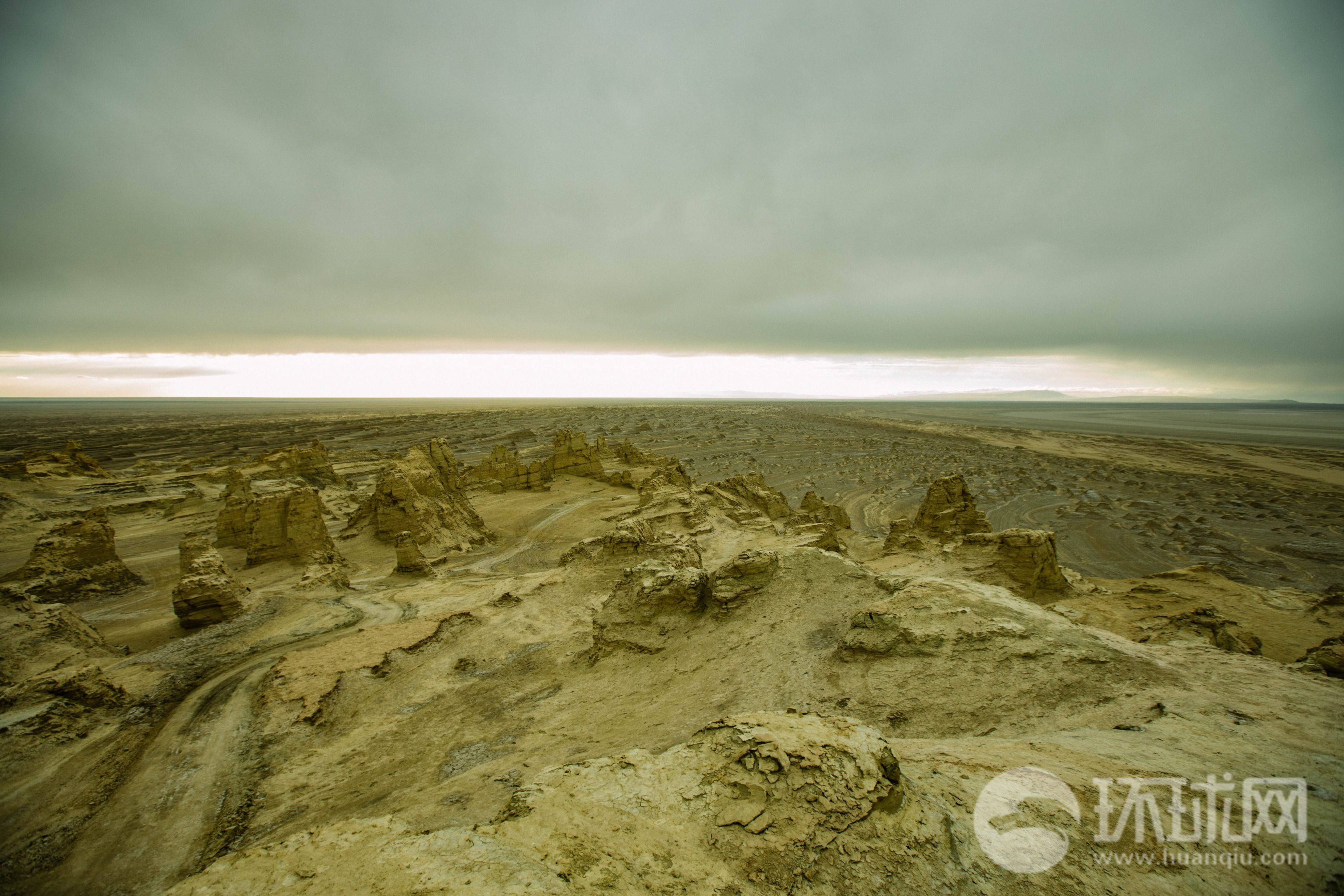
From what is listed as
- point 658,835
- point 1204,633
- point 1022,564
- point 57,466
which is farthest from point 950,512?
point 57,466

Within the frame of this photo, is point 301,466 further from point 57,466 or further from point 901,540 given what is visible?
point 901,540

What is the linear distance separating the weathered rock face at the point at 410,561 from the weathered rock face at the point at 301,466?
1723 centimetres

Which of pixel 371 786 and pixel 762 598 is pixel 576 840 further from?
pixel 762 598

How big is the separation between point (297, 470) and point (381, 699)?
27.7 metres

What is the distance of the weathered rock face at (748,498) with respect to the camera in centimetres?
1850

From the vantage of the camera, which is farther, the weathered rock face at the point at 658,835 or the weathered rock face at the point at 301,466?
the weathered rock face at the point at 301,466

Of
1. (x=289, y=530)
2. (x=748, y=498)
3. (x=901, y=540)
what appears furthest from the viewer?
(x=748, y=498)

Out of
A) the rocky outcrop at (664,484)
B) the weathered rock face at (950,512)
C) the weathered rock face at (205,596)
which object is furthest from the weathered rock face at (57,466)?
the weathered rock face at (950,512)

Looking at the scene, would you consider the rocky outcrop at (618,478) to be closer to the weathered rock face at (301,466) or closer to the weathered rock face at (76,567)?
the weathered rock face at (301,466)

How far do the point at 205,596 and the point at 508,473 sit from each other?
680 inches

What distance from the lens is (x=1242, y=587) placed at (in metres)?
13.2

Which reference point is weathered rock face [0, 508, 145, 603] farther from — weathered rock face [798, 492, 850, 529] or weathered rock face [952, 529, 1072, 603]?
weathered rock face [952, 529, 1072, 603]

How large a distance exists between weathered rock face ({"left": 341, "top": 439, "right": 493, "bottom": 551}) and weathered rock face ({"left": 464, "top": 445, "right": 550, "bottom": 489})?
6025 mm

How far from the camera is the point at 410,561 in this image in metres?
14.5
